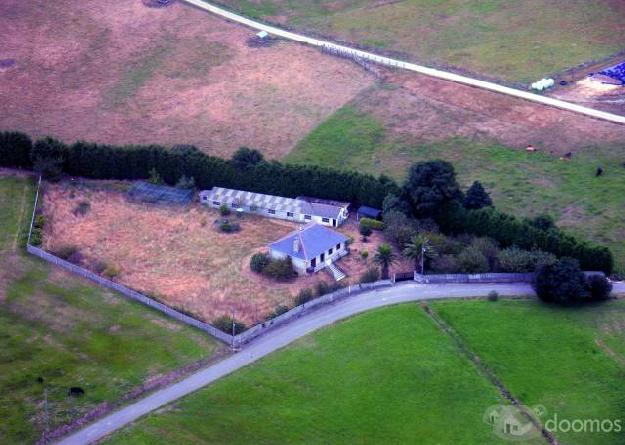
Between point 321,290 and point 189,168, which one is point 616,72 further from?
point 321,290

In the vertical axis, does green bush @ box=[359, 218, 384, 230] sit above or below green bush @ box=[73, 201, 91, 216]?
above

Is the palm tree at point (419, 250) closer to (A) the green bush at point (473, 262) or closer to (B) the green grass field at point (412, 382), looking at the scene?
(A) the green bush at point (473, 262)

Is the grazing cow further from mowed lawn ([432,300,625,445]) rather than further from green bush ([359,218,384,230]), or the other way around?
green bush ([359,218,384,230])

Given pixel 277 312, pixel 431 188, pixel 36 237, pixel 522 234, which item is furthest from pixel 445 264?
pixel 36 237

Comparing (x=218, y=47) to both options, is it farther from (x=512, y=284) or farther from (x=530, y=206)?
(x=512, y=284)

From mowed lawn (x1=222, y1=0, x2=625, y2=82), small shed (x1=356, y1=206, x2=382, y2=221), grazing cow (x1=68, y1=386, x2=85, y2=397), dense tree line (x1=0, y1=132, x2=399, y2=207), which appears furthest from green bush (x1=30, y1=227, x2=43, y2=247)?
mowed lawn (x1=222, y1=0, x2=625, y2=82)

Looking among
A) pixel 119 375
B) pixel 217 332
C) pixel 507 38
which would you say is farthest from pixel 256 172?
pixel 507 38
